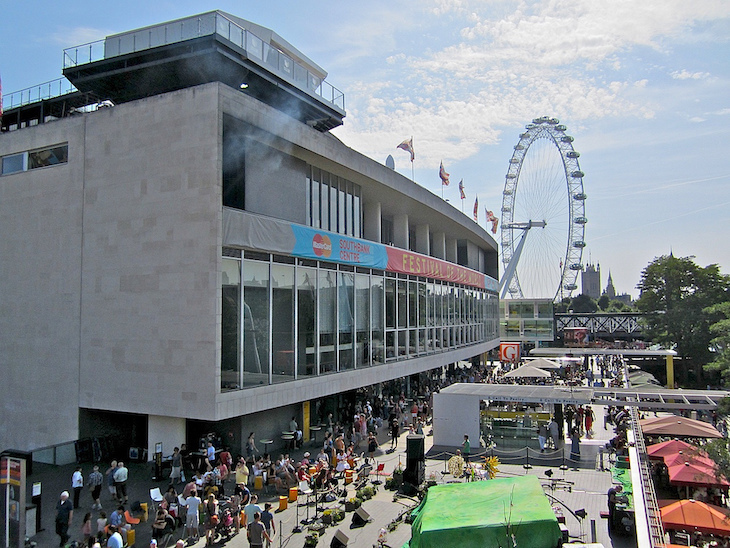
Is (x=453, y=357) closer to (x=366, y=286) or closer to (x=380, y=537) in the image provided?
(x=366, y=286)

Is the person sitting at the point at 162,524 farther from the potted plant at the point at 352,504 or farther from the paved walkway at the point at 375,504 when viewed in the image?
the potted plant at the point at 352,504

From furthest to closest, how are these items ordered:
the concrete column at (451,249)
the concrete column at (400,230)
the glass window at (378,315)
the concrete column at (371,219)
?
the concrete column at (451,249) < the concrete column at (400,230) < the concrete column at (371,219) < the glass window at (378,315)

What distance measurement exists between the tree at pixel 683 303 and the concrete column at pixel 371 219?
37.9 metres

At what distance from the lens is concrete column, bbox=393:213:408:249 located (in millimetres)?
39531

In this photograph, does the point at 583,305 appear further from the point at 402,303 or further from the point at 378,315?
the point at 378,315

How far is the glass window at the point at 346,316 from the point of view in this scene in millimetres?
27438

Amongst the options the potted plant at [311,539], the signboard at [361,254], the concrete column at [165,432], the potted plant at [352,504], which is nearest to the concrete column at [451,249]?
the signboard at [361,254]

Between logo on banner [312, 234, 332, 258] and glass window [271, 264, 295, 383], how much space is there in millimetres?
1652

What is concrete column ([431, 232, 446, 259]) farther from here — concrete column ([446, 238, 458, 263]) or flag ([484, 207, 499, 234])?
flag ([484, 207, 499, 234])

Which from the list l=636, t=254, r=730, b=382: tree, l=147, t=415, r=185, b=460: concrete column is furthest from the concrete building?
l=636, t=254, r=730, b=382: tree

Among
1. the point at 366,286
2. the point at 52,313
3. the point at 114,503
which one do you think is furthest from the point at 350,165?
the point at 114,503

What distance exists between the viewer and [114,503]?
17.3 m

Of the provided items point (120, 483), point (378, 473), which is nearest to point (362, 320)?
point (378, 473)

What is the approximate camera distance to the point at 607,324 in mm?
104188
